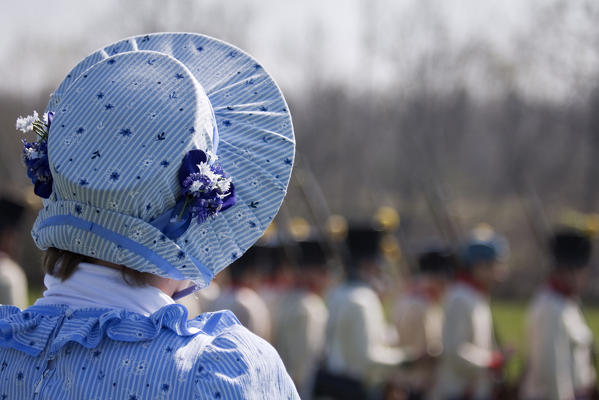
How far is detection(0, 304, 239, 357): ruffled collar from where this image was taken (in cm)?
137

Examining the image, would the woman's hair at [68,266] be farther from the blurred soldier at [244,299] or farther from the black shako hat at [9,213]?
the black shako hat at [9,213]

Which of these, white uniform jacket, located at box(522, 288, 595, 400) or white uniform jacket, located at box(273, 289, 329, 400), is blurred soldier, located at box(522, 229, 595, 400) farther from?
white uniform jacket, located at box(273, 289, 329, 400)

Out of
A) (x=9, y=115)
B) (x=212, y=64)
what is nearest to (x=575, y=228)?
(x=212, y=64)

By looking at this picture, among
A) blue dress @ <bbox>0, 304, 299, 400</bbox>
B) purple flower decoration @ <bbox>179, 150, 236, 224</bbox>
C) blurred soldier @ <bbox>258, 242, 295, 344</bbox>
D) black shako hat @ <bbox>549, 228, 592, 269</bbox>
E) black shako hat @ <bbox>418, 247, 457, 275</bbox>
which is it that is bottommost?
blurred soldier @ <bbox>258, 242, 295, 344</bbox>

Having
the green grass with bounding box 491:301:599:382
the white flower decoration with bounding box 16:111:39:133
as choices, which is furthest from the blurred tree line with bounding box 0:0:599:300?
the white flower decoration with bounding box 16:111:39:133

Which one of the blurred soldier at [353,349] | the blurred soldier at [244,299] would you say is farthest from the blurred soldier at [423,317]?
the blurred soldier at [244,299]

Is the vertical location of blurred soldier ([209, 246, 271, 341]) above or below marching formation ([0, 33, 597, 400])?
below

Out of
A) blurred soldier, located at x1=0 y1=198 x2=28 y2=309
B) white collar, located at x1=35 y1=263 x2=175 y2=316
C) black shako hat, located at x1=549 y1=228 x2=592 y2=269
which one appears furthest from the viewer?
black shako hat, located at x1=549 y1=228 x2=592 y2=269

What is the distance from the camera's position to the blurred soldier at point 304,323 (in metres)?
8.34

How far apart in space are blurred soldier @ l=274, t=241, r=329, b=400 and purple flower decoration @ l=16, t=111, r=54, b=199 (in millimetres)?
6406

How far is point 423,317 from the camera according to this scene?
854 centimetres

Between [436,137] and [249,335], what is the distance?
27.8 meters

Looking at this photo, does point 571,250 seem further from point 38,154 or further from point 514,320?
point 514,320

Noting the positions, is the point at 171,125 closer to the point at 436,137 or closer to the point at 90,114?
the point at 90,114
